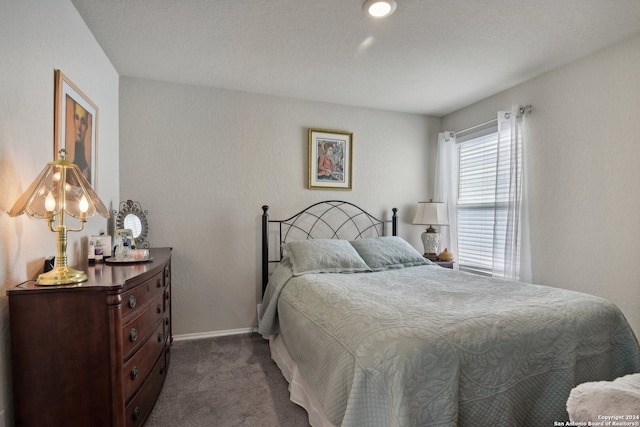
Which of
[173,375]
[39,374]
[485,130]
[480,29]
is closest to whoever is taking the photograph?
[39,374]

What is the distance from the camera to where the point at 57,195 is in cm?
144

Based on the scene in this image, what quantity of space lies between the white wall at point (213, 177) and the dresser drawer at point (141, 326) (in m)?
1.04

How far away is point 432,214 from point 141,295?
2.93 m

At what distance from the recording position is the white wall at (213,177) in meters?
2.99

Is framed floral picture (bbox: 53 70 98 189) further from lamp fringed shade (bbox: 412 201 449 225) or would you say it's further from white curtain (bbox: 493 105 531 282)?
white curtain (bbox: 493 105 531 282)

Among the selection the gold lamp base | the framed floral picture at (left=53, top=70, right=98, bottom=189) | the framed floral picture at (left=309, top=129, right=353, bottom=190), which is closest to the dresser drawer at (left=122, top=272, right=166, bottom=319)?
the gold lamp base

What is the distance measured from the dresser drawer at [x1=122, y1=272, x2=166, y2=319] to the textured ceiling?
1.65 metres

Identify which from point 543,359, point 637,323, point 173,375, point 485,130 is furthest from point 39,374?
point 485,130

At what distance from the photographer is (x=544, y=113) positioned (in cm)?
285

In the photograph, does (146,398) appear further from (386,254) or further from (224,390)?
(386,254)

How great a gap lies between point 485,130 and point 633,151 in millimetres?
1323

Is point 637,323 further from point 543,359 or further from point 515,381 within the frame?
point 515,381

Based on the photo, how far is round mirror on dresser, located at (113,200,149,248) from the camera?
8.93 ft

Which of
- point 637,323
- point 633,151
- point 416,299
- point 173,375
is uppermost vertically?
point 633,151
